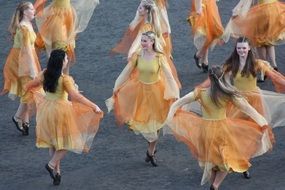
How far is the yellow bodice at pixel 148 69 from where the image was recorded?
11914 mm

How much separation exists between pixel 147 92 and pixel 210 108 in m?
1.44

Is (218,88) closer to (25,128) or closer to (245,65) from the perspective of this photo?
(245,65)

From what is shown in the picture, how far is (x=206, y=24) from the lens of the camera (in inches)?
579

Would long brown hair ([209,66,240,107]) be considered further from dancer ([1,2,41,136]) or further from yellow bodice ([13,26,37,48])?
yellow bodice ([13,26,37,48])

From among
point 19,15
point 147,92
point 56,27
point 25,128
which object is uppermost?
point 19,15

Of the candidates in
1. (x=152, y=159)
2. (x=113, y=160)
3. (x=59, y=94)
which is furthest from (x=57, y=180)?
(x=152, y=159)

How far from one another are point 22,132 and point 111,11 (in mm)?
5882

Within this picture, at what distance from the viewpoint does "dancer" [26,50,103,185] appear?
36.6 ft

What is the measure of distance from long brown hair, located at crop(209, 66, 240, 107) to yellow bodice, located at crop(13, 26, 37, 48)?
3373mm

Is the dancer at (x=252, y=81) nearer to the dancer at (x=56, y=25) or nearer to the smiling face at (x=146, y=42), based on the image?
the smiling face at (x=146, y=42)

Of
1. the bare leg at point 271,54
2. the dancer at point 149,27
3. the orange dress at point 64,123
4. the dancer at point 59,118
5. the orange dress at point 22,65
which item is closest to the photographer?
the dancer at point 59,118

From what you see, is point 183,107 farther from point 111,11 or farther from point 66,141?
point 111,11

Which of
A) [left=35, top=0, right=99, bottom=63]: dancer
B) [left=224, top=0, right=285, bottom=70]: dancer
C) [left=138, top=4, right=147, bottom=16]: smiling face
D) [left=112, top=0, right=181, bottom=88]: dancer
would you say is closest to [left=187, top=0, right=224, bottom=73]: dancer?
[left=224, top=0, right=285, bottom=70]: dancer

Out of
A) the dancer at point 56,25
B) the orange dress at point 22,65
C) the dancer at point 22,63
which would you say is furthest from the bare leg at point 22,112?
the dancer at point 56,25
